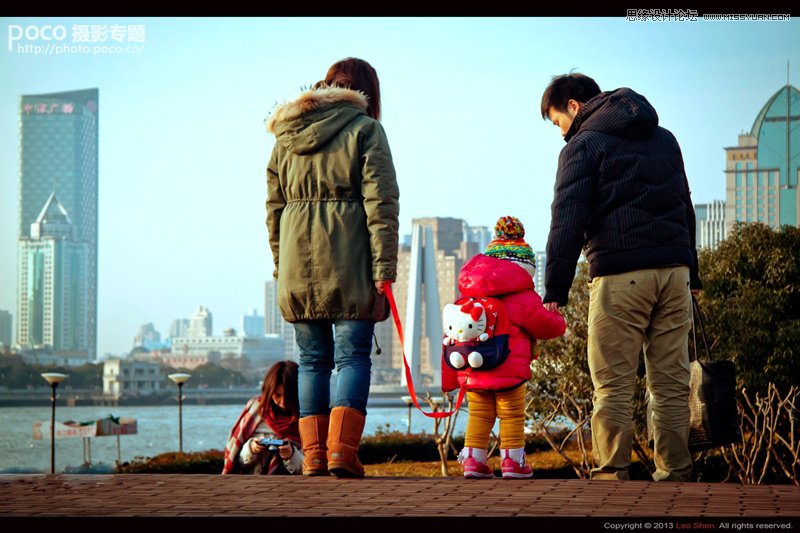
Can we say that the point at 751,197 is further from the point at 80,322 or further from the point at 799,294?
the point at 80,322

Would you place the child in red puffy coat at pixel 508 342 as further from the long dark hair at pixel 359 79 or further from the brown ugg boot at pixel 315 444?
the long dark hair at pixel 359 79

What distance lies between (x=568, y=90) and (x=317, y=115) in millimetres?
916

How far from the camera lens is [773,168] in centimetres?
4616

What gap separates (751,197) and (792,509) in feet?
150

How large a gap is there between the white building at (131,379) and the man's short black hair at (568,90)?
86707 millimetres

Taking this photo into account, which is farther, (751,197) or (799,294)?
(751,197)

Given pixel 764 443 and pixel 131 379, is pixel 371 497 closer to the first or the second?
pixel 764 443

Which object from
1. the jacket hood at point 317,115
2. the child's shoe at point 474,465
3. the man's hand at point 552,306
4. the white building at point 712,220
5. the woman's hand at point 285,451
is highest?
the white building at point 712,220

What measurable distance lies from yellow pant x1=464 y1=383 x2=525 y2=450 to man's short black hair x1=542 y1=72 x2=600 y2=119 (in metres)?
1.03

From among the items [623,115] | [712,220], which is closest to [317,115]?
[623,115]

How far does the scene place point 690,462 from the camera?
12.7 ft

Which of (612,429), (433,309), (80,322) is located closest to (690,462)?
(612,429)

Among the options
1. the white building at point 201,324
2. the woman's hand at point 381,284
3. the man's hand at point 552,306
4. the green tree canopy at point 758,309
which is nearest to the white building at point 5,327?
the white building at point 201,324

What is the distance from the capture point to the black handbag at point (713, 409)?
393 centimetres
